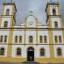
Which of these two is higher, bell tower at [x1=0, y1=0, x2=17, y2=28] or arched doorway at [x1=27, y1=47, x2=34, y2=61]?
bell tower at [x1=0, y1=0, x2=17, y2=28]

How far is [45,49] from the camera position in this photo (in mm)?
28203

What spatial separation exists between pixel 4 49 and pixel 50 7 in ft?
30.1

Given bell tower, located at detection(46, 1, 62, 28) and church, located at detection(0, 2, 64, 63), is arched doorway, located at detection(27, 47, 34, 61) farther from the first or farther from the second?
bell tower, located at detection(46, 1, 62, 28)

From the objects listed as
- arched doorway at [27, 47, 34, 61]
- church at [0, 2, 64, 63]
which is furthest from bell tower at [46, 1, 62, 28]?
A: arched doorway at [27, 47, 34, 61]


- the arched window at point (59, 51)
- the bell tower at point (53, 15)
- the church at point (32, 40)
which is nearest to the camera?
the church at point (32, 40)

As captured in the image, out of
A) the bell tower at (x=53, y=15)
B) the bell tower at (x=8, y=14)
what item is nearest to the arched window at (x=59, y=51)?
the bell tower at (x=53, y=15)

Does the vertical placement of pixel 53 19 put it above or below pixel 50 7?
below

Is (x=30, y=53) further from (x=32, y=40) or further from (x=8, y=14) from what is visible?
(x=8, y=14)

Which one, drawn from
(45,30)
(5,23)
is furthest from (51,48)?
(5,23)

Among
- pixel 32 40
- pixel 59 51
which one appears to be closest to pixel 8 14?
pixel 32 40

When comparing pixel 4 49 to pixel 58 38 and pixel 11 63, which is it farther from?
pixel 58 38

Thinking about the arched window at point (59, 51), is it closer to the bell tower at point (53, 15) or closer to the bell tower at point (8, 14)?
the bell tower at point (53, 15)

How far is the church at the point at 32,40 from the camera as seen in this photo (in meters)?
27.8

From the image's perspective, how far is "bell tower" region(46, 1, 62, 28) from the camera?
29741mm
